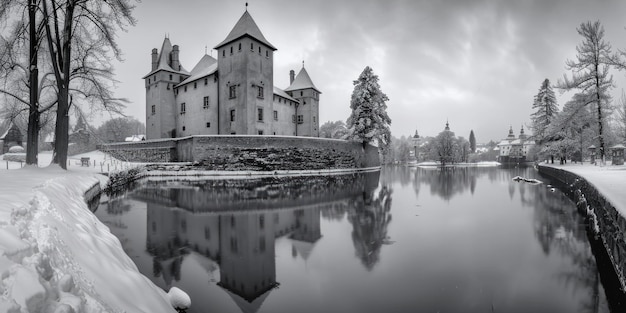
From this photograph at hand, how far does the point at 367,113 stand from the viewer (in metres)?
36.3

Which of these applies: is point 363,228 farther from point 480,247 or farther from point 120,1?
point 120,1

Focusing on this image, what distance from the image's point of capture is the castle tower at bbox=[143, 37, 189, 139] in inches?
1524

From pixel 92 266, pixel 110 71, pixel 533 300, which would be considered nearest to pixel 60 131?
pixel 110 71

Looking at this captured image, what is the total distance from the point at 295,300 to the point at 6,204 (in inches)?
156

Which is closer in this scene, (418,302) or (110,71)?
(418,302)

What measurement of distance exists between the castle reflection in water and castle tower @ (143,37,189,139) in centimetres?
2560

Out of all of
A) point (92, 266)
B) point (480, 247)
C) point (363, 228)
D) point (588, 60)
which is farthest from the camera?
point (588, 60)

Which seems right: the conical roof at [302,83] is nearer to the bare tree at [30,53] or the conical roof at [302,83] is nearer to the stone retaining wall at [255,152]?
the stone retaining wall at [255,152]

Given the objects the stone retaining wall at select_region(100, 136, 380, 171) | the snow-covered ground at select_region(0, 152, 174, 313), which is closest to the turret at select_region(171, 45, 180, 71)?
the stone retaining wall at select_region(100, 136, 380, 171)

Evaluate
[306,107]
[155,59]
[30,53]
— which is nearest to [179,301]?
[30,53]

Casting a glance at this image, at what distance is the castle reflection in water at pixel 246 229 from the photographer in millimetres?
5840

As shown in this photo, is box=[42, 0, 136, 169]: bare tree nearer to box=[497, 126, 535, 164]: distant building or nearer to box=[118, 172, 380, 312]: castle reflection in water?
box=[118, 172, 380, 312]: castle reflection in water

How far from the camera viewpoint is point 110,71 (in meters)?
16.8

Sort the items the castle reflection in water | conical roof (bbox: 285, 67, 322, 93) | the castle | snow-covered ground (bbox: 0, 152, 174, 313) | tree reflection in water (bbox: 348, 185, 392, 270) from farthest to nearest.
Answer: conical roof (bbox: 285, 67, 322, 93)
the castle
tree reflection in water (bbox: 348, 185, 392, 270)
the castle reflection in water
snow-covered ground (bbox: 0, 152, 174, 313)
